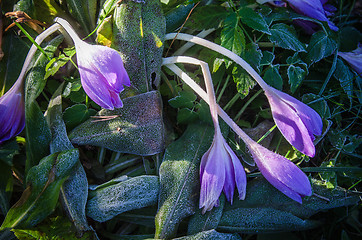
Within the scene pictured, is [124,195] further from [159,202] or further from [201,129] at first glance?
[201,129]

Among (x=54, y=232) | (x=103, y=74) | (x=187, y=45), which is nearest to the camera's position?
(x=103, y=74)

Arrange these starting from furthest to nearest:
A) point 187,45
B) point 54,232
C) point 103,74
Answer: point 187,45
point 54,232
point 103,74

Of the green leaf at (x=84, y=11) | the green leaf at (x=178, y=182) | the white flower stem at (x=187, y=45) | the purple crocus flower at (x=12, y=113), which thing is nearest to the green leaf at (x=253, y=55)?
the white flower stem at (x=187, y=45)

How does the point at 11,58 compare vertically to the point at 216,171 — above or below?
above

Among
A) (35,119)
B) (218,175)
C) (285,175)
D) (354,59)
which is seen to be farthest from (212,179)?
(354,59)

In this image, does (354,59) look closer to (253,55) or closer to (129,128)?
(253,55)

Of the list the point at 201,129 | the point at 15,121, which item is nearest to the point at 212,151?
the point at 201,129

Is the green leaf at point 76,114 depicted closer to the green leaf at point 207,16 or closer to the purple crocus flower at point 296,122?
the green leaf at point 207,16
